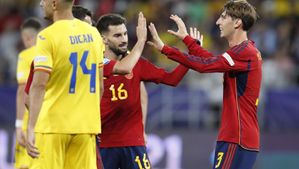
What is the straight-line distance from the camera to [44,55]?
7199 mm

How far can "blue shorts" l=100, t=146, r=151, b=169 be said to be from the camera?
9.09 meters

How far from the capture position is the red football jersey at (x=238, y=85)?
8.32 meters

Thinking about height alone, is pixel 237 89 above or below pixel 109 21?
below

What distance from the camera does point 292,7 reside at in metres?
18.7

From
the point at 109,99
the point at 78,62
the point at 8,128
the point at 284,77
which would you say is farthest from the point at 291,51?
the point at 78,62

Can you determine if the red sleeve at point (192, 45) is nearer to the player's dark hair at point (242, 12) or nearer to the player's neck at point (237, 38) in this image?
the player's neck at point (237, 38)

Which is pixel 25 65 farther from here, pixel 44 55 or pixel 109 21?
pixel 44 55

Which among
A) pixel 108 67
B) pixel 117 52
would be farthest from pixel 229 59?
pixel 117 52

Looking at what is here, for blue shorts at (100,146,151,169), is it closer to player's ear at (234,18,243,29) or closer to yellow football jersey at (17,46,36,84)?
player's ear at (234,18,243,29)

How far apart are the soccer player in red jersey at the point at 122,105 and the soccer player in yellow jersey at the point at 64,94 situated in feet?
5.15

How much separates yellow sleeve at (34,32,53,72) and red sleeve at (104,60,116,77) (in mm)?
1294

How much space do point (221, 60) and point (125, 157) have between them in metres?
1.63

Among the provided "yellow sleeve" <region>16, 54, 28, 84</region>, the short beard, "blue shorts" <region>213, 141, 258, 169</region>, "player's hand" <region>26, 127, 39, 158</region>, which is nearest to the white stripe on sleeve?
"blue shorts" <region>213, 141, 258, 169</region>

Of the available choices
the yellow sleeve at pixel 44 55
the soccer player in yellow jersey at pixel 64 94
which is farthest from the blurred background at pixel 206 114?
the yellow sleeve at pixel 44 55
